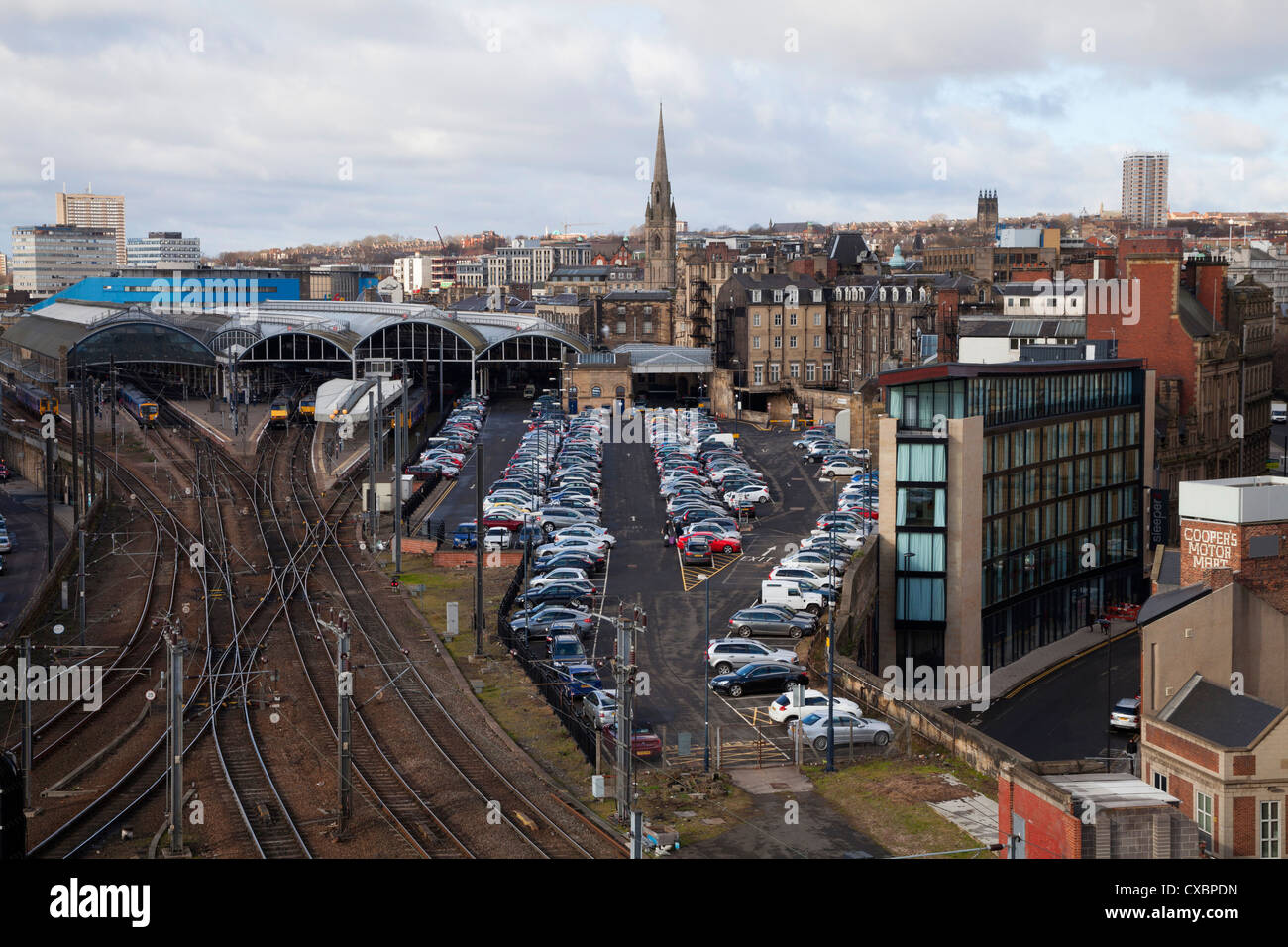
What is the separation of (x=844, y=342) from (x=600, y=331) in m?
34.3

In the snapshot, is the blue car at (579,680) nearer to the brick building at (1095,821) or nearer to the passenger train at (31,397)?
the brick building at (1095,821)

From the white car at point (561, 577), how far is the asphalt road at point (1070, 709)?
12.3 metres

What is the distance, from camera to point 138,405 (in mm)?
83375

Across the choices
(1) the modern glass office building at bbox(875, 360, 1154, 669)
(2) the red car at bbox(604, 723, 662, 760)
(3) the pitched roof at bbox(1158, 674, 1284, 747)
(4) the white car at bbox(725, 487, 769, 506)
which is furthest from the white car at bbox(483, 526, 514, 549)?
(3) the pitched roof at bbox(1158, 674, 1284, 747)

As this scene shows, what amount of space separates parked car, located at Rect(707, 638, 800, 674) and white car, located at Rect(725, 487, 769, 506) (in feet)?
71.3

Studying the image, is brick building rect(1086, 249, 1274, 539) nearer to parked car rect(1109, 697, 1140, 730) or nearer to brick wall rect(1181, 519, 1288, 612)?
parked car rect(1109, 697, 1140, 730)

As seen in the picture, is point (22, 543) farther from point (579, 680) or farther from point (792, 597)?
point (792, 597)

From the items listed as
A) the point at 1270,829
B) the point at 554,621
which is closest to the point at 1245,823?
the point at 1270,829

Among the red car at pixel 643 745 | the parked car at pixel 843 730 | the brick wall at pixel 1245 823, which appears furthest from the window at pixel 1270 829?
the red car at pixel 643 745

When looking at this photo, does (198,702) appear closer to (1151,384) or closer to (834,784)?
(834,784)
